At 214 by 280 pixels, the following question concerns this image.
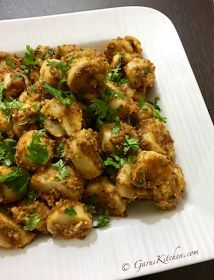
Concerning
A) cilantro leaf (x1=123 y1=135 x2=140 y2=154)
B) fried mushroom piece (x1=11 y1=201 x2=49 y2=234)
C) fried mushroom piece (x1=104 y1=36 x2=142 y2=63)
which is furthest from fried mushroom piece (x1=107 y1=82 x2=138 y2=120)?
fried mushroom piece (x1=11 y1=201 x2=49 y2=234)

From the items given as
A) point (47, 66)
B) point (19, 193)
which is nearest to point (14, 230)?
point (19, 193)

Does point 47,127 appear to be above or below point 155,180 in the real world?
above

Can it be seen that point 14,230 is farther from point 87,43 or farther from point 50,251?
point 87,43

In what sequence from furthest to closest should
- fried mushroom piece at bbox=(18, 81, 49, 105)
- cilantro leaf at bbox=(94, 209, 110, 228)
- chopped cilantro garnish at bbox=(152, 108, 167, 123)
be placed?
chopped cilantro garnish at bbox=(152, 108, 167, 123) → fried mushroom piece at bbox=(18, 81, 49, 105) → cilantro leaf at bbox=(94, 209, 110, 228)

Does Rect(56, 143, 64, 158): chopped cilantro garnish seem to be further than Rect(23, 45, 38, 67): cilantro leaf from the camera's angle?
No
